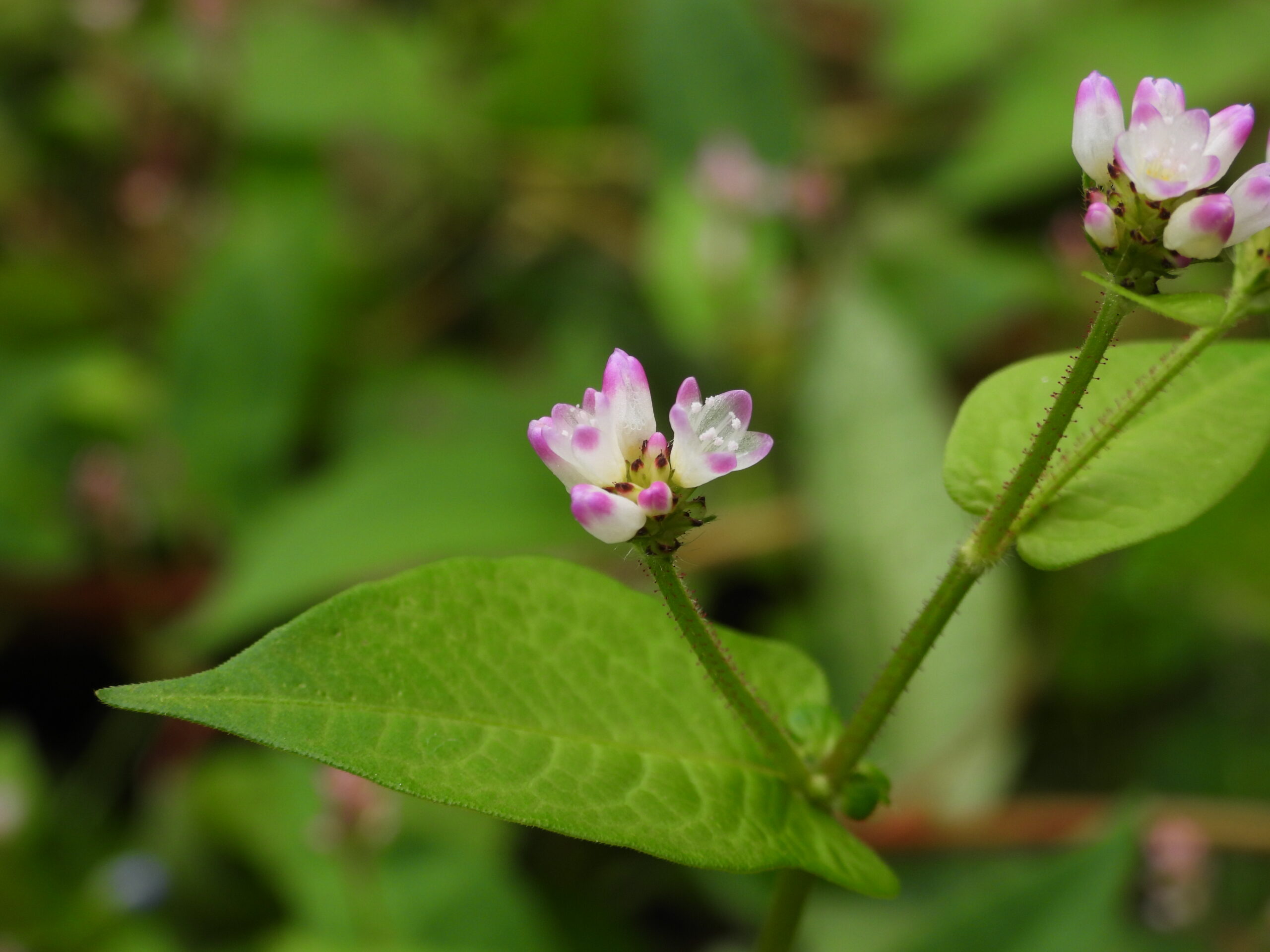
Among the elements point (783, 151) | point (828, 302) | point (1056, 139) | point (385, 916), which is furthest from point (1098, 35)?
point (385, 916)

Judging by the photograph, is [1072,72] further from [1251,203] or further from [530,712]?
[530,712]

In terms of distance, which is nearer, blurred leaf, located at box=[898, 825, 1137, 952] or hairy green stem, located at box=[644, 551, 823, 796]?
hairy green stem, located at box=[644, 551, 823, 796]

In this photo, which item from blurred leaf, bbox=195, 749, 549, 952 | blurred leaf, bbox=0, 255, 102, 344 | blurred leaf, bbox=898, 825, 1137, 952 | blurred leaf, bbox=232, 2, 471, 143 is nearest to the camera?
blurred leaf, bbox=898, 825, 1137, 952

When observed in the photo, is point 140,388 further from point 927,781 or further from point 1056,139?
point 1056,139

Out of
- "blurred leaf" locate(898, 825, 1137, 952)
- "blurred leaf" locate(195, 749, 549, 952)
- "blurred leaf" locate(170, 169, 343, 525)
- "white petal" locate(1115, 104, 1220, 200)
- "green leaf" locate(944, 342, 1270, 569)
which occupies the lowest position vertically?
"blurred leaf" locate(195, 749, 549, 952)

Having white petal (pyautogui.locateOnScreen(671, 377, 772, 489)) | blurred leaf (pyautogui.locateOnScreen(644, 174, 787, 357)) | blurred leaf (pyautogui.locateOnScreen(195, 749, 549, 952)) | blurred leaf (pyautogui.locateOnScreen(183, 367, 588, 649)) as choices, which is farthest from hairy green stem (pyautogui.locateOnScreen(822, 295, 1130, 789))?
blurred leaf (pyautogui.locateOnScreen(644, 174, 787, 357))

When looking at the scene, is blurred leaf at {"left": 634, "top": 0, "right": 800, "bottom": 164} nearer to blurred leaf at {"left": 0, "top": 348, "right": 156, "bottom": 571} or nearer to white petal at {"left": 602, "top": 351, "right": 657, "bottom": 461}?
blurred leaf at {"left": 0, "top": 348, "right": 156, "bottom": 571}

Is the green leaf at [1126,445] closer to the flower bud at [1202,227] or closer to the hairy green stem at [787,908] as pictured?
the flower bud at [1202,227]

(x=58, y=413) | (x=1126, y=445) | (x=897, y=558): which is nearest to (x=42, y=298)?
(x=58, y=413)
